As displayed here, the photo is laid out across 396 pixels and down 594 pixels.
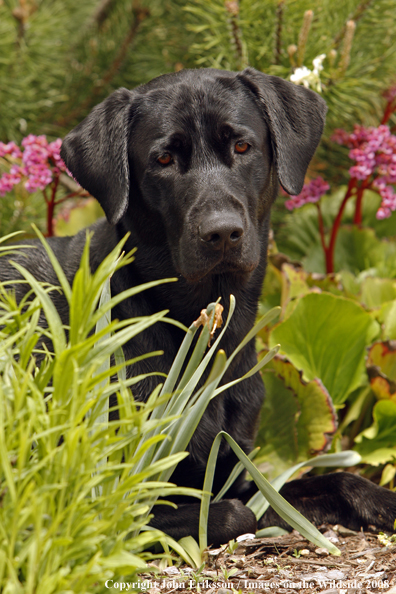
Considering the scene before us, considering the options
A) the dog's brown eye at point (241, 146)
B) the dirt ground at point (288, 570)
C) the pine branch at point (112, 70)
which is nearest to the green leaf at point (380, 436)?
the dirt ground at point (288, 570)

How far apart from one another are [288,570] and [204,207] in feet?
3.54

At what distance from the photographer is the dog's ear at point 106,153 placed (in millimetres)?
2107

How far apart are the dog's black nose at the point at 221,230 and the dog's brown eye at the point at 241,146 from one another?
0.34m

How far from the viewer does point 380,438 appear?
8.13ft

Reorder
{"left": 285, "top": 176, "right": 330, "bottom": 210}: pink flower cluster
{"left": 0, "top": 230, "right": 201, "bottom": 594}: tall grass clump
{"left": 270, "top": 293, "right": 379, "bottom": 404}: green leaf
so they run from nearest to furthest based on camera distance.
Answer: {"left": 0, "top": 230, "right": 201, "bottom": 594}: tall grass clump, {"left": 270, "top": 293, "right": 379, "bottom": 404}: green leaf, {"left": 285, "top": 176, "right": 330, "bottom": 210}: pink flower cluster

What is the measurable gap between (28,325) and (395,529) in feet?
4.62

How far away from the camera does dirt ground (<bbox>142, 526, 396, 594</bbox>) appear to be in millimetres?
1481

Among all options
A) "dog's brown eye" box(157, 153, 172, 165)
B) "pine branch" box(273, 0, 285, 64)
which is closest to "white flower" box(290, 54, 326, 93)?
"pine branch" box(273, 0, 285, 64)

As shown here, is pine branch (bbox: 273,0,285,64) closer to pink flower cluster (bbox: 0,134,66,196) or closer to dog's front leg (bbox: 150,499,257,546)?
pink flower cluster (bbox: 0,134,66,196)

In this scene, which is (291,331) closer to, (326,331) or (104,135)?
(326,331)

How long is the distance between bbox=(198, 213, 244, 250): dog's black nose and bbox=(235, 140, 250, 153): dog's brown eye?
0.34 m

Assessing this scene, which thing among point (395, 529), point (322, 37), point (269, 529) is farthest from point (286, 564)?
point (322, 37)

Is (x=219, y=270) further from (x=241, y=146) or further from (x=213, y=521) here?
(x=213, y=521)

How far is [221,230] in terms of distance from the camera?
6.00 ft
